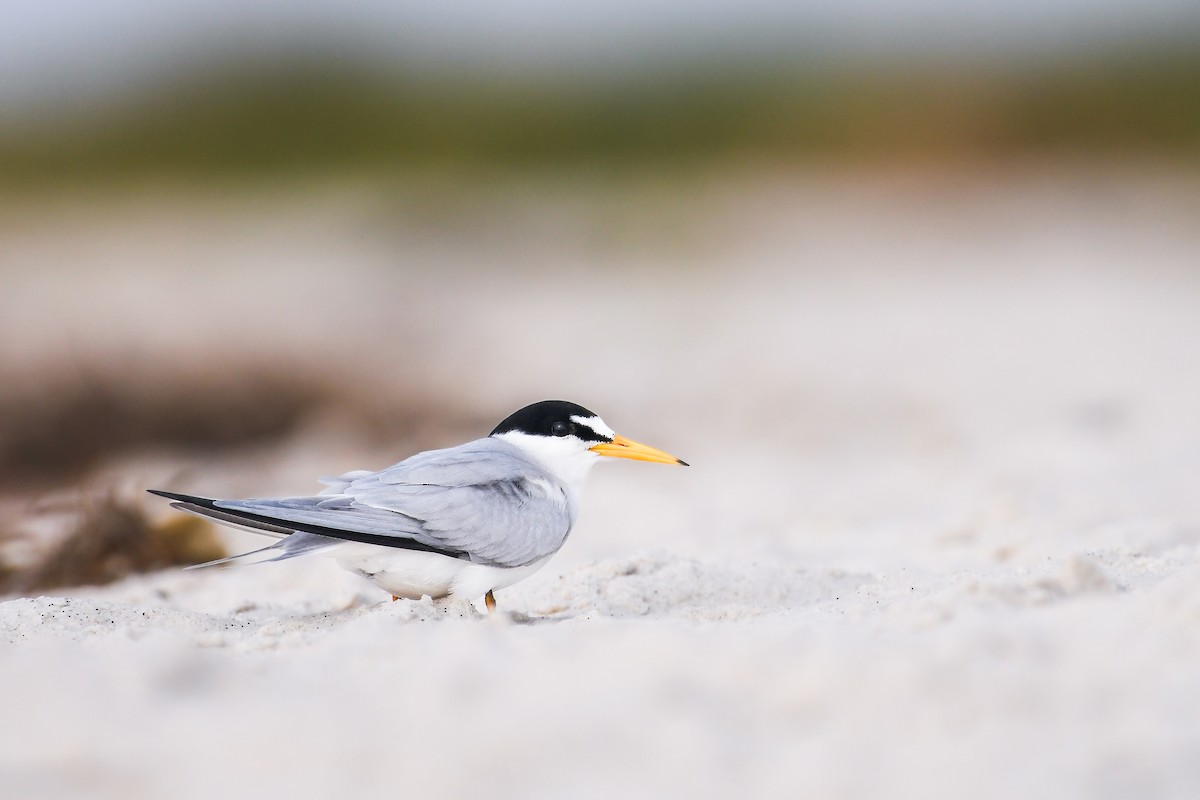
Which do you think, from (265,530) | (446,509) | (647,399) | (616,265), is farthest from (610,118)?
(265,530)

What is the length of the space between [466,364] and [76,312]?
5.16 m

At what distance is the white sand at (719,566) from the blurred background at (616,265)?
8 centimetres

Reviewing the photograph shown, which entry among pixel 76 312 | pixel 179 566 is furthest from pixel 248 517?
pixel 76 312

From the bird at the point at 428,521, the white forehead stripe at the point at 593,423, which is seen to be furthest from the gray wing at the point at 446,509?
the white forehead stripe at the point at 593,423

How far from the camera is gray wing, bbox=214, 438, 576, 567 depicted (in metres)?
3.06

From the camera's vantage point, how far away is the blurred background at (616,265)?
6.91 m

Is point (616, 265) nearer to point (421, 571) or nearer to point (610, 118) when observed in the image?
point (610, 118)

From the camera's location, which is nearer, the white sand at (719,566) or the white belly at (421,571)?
the white sand at (719,566)

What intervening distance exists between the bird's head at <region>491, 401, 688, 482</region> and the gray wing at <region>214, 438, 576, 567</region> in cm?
26

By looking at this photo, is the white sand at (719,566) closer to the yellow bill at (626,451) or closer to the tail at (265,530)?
the tail at (265,530)

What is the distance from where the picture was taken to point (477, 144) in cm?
2147

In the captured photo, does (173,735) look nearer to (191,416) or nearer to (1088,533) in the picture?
(1088,533)

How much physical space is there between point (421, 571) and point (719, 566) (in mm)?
1018

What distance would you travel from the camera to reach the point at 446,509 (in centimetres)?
320
